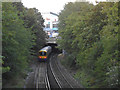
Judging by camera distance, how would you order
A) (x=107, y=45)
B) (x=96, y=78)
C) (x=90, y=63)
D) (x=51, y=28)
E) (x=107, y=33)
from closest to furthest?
(x=107, y=45)
(x=107, y=33)
(x=96, y=78)
(x=90, y=63)
(x=51, y=28)

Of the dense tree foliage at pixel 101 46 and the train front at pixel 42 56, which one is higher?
the dense tree foliage at pixel 101 46

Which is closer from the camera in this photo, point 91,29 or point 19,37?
point 91,29

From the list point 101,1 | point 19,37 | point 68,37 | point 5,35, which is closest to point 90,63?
point 101,1

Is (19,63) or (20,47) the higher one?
(20,47)

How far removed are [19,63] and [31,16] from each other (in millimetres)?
14224

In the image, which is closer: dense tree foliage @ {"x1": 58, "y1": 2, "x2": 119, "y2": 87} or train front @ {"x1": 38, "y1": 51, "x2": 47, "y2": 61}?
dense tree foliage @ {"x1": 58, "y1": 2, "x2": 119, "y2": 87}

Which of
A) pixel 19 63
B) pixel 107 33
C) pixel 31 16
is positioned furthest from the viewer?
pixel 31 16

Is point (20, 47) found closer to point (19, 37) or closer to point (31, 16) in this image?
point (19, 37)

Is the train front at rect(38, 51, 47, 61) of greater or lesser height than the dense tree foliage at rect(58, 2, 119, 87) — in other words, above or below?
below

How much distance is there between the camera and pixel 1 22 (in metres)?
8.80

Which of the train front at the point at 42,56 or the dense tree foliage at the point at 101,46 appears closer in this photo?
the dense tree foliage at the point at 101,46

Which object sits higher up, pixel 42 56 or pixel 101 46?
pixel 101 46

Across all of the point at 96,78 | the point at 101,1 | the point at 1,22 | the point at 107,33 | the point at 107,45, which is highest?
the point at 101,1

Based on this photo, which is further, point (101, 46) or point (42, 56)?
point (42, 56)
